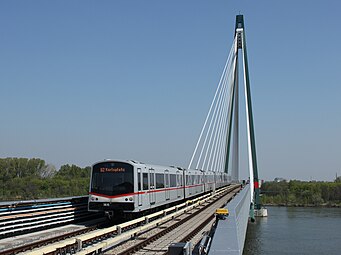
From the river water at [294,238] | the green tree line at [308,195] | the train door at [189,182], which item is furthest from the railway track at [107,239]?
the green tree line at [308,195]

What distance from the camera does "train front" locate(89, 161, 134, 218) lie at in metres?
16.0

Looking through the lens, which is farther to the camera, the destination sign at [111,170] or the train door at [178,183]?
the train door at [178,183]

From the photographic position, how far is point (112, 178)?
16.2 meters

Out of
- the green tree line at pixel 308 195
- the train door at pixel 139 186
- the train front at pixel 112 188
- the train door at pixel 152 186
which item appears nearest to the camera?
the train front at pixel 112 188

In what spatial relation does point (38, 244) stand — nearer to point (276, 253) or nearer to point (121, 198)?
point (121, 198)

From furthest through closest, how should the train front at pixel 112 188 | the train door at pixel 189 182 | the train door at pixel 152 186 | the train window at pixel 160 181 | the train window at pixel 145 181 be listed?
the train door at pixel 189 182 → the train window at pixel 160 181 → the train door at pixel 152 186 → the train window at pixel 145 181 → the train front at pixel 112 188

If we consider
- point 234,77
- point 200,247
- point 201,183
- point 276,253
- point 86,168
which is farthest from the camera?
point 86,168

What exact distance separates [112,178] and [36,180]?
4108 cm

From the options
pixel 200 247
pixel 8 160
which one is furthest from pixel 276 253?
pixel 8 160

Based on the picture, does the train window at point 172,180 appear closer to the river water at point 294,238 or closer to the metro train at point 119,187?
the metro train at point 119,187

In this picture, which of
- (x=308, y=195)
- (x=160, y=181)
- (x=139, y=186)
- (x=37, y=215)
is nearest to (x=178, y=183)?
(x=160, y=181)

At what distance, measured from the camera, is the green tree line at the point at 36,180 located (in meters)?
47.7

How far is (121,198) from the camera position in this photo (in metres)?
15.9

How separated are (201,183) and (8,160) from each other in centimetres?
3982
